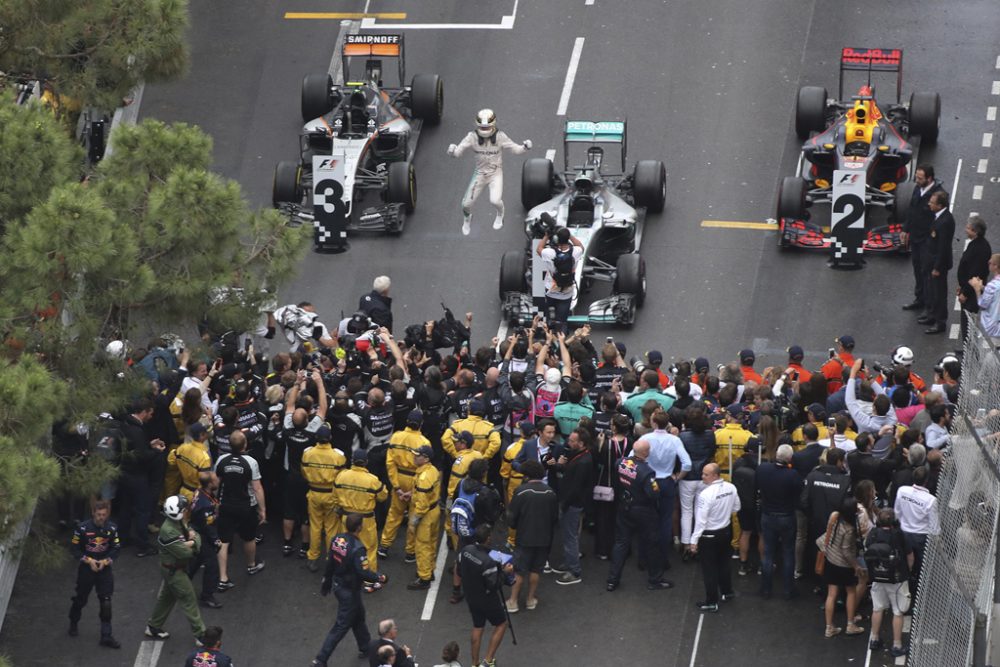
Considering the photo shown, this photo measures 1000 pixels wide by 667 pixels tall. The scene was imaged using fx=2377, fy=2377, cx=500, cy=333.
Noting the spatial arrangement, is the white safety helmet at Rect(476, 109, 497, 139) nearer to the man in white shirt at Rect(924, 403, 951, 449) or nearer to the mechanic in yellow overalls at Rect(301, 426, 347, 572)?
the mechanic in yellow overalls at Rect(301, 426, 347, 572)

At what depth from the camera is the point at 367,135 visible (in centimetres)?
3322

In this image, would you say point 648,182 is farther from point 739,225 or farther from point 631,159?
point 631,159

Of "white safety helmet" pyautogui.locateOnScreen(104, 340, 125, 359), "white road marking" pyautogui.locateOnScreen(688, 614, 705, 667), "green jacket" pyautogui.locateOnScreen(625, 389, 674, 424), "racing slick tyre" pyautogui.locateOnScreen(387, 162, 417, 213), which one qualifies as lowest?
"white road marking" pyautogui.locateOnScreen(688, 614, 705, 667)

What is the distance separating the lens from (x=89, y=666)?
2455 cm

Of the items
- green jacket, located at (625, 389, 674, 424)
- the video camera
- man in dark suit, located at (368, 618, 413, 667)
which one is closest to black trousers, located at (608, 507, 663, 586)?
green jacket, located at (625, 389, 674, 424)

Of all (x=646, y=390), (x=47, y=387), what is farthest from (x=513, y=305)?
(x=47, y=387)

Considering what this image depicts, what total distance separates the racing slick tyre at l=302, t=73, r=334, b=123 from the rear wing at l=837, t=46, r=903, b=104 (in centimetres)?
742

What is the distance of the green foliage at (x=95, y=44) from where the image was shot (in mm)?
25859

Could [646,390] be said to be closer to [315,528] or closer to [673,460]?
[673,460]

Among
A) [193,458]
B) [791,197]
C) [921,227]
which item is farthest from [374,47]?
[193,458]

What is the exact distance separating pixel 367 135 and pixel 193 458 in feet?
30.3

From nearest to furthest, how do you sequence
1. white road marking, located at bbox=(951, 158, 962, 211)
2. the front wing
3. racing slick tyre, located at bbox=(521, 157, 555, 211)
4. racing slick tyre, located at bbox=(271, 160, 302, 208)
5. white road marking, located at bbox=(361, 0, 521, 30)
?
1. the front wing
2. racing slick tyre, located at bbox=(521, 157, 555, 211)
3. racing slick tyre, located at bbox=(271, 160, 302, 208)
4. white road marking, located at bbox=(951, 158, 962, 211)
5. white road marking, located at bbox=(361, 0, 521, 30)

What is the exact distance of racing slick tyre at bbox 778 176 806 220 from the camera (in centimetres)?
3164

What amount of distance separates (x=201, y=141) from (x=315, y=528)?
4.28 m
